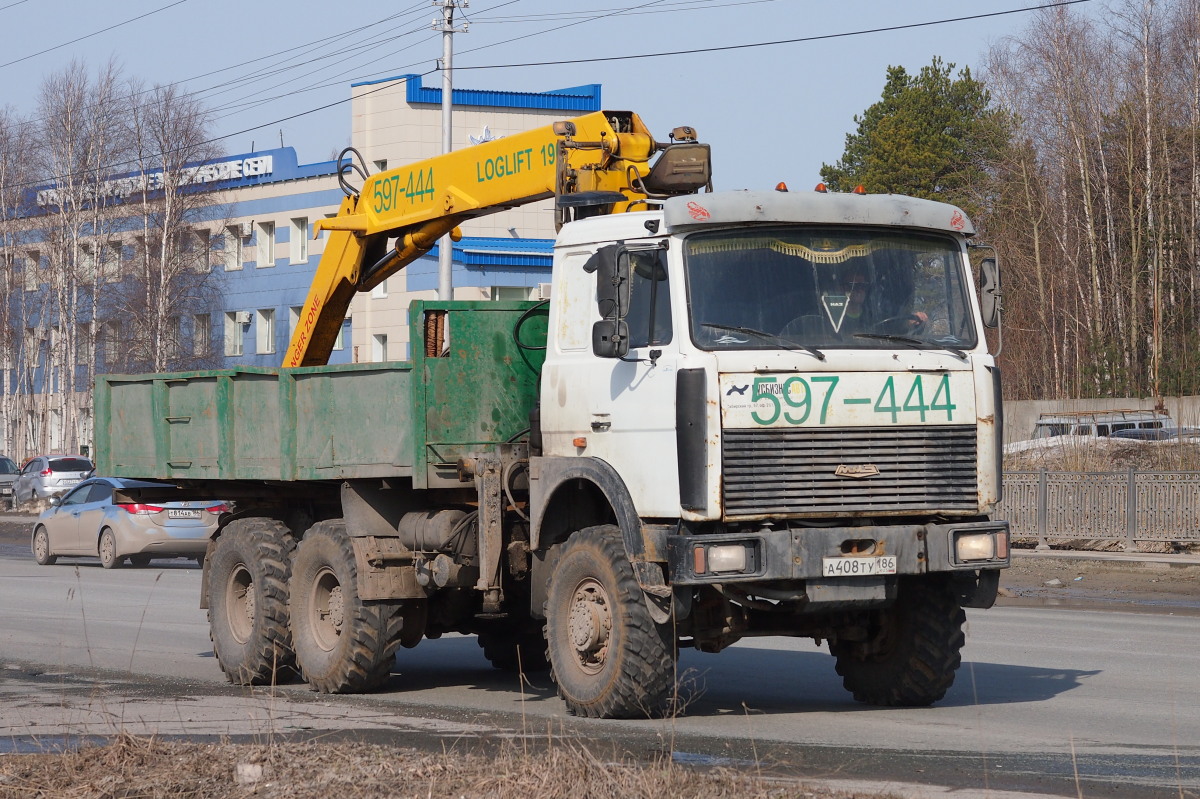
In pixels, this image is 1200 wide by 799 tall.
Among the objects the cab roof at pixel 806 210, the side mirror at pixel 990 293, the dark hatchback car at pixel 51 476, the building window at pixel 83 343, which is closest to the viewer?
the cab roof at pixel 806 210

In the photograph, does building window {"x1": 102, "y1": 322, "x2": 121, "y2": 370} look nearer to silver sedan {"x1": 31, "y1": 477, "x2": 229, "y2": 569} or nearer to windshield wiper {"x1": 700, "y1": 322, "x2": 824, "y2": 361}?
silver sedan {"x1": 31, "y1": 477, "x2": 229, "y2": 569}

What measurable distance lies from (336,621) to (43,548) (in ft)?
59.0

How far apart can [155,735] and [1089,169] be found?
4292 centimetres

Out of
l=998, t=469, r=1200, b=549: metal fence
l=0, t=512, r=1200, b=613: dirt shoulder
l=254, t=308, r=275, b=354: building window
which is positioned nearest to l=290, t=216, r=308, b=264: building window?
l=254, t=308, r=275, b=354: building window

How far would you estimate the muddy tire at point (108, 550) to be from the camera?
25.7 m

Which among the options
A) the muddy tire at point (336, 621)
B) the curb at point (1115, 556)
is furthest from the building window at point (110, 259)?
the muddy tire at point (336, 621)

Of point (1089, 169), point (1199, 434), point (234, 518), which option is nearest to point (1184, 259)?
point (1089, 169)

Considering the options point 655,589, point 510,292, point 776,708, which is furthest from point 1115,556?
point 510,292

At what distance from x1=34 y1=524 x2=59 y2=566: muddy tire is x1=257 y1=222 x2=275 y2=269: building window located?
104 feet

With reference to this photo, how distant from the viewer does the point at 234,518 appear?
12.9 meters

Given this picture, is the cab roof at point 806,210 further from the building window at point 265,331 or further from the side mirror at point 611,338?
the building window at point 265,331

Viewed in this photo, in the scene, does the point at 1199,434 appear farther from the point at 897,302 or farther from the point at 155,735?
the point at 155,735

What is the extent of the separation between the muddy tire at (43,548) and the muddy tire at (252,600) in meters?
15.7

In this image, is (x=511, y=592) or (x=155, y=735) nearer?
(x=155, y=735)
